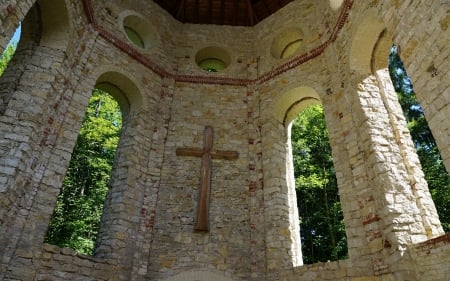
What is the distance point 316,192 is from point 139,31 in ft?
A: 29.4

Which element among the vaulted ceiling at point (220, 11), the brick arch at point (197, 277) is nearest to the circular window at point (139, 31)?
the vaulted ceiling at point (220, 11)

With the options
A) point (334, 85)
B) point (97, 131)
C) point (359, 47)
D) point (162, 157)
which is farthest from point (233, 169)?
point (97, 131)

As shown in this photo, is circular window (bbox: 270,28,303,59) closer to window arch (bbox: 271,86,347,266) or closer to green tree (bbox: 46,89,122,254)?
window arch (bbox: 271,86,347,266)

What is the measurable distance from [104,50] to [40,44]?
150cm

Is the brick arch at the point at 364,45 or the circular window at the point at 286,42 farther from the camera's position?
the circular window at the point at 286,42

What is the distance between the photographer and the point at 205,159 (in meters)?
8.17

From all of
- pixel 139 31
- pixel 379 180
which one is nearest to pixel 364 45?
pixel 379 180

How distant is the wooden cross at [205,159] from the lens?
24.4 feet

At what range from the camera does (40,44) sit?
7.00m

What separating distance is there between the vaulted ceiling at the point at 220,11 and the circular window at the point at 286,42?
1.14 meters

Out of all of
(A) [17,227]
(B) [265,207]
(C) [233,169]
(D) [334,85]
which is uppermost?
(D) [334,85]

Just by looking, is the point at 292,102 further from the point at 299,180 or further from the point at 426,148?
the point at 426,148

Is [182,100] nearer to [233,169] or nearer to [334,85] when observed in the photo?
[233,169]

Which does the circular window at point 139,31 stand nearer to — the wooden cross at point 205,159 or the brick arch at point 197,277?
the wooden cross at point 205,159
